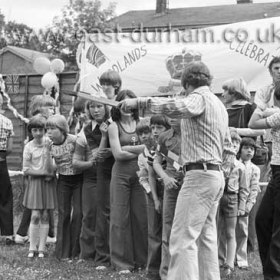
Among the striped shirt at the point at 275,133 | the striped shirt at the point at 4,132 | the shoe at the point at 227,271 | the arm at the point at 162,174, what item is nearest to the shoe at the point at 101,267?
the shoe at the point at 227,271

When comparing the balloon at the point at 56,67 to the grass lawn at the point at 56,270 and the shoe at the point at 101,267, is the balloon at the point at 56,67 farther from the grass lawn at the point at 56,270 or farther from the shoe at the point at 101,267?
the shoe at the point at 101,267

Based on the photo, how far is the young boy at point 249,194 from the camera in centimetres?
600

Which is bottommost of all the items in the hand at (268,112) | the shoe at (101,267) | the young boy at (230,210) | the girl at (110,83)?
the shoe at (101,267)

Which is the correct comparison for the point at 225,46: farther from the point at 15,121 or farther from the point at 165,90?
the point at 15,121

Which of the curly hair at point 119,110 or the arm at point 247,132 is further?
the arm at point 247,132

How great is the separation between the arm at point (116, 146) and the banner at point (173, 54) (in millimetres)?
3329

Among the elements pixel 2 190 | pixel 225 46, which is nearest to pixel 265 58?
pixel 225 46

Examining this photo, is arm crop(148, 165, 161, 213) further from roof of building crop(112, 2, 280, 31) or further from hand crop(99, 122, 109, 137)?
roof of building crop(112, 2, 280, 31)

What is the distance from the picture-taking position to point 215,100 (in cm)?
438

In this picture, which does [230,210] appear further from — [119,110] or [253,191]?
[119,110]

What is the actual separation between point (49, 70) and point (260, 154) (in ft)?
19.4

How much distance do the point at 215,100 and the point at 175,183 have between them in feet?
2.86

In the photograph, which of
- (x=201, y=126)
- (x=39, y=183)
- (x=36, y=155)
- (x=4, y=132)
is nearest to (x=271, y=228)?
(x=201, y=126)

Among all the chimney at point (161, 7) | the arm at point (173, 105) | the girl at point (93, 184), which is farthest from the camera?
the chimney at point (161, 7)
